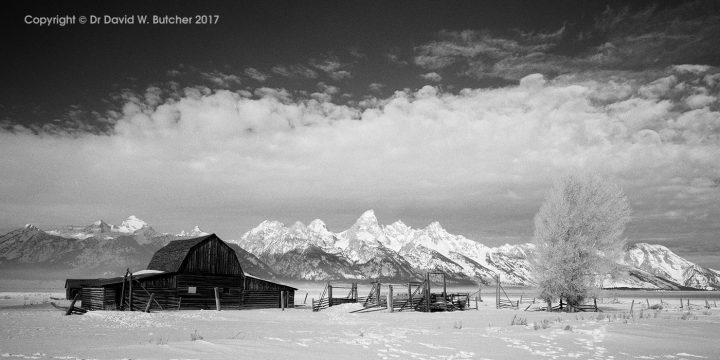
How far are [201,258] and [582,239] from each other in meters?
33.2

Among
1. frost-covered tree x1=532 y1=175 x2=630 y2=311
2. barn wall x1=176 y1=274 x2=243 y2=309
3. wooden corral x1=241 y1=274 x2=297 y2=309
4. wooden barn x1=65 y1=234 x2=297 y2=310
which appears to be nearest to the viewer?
frost-covered tree x1=532 y1=175 x2=630 y2=311

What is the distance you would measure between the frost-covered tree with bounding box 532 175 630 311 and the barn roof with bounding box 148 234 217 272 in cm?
3084

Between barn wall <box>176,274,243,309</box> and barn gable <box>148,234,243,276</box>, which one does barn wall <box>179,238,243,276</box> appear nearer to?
barn gable <box>148,234,243,276</box>

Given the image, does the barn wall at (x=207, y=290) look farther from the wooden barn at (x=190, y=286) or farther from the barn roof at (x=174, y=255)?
the barn roof at (x=174, y=255)

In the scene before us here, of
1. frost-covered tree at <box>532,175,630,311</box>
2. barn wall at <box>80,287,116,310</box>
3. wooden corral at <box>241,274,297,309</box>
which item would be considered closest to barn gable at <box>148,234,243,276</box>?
wooden corral at <box>241,274,297,309</box>

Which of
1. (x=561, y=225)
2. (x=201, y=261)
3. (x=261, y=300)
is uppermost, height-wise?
(x=561, y=225)

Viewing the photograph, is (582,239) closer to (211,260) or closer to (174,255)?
(211,260)

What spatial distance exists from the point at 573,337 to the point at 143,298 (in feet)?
115

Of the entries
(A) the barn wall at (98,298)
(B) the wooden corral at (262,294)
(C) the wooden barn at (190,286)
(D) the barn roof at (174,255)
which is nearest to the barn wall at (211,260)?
(C) the wooden barn at (190,286)

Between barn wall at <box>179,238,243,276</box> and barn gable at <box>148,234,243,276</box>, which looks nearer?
barn gable at <box>148,234,243,276</box>

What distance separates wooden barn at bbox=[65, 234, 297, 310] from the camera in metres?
39.4

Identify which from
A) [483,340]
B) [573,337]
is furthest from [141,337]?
[573,337]

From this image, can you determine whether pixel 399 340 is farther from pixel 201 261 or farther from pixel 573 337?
pixel 201 261

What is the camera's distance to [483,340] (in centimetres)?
1697
